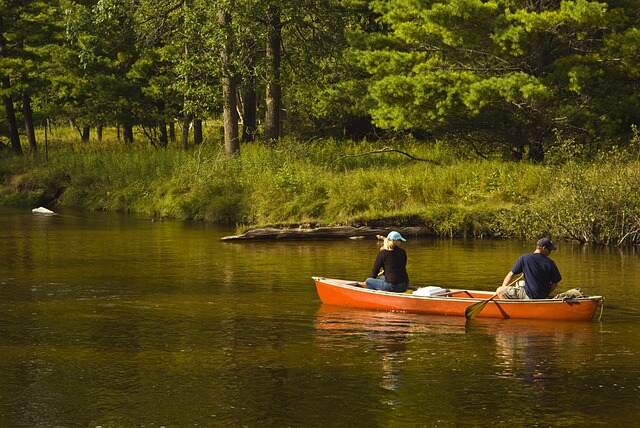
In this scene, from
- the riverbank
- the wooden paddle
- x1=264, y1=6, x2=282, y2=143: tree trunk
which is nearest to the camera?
the wooden paddle

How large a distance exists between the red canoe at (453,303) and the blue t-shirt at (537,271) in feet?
0.91

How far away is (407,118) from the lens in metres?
34.7

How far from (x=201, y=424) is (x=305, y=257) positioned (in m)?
Answer: 15.0

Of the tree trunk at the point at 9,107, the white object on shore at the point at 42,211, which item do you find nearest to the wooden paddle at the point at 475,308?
the white object on shore at the point at 42,211

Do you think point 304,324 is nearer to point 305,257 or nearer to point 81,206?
point 305,257

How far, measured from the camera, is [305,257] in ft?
87.9

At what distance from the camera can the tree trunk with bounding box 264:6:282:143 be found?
38844 millimetres

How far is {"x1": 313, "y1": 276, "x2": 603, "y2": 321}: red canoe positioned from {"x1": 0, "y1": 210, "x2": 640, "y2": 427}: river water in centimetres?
19

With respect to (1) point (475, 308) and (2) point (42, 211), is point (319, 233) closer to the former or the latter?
(1) point (475, 308)

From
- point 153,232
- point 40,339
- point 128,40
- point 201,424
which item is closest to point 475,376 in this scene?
point 201,424

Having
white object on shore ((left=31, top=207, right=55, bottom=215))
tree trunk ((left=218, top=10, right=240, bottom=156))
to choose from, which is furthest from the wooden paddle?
white object on shore ((left=31, top=207, right=55, bottom=215))

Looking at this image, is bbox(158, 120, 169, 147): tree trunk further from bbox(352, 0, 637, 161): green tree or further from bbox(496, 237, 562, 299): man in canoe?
bbox(496, 237, 562, 299): man in canoe

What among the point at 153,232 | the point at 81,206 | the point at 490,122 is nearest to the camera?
the point at 153,232

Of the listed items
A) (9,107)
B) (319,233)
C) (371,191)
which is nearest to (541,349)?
(319,233)
